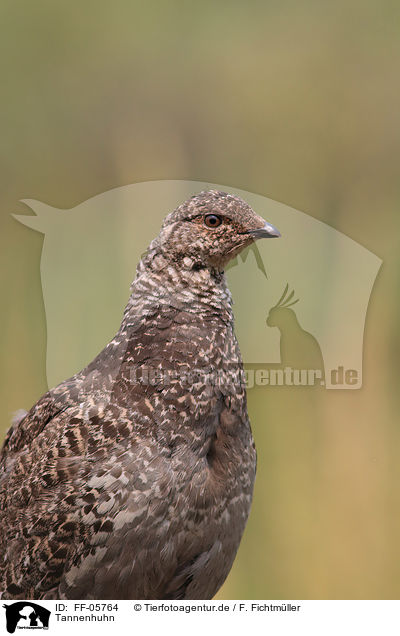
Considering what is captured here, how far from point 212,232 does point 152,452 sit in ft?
1.99

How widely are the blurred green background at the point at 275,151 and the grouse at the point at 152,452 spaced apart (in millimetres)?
621

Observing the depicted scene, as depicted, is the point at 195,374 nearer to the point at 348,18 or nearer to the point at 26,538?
the point at 26,538

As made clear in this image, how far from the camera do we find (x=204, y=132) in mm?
2773

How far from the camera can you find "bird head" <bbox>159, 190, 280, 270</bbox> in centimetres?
201

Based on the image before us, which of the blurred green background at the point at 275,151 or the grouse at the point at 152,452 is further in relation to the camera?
the blurred green background at the point at 275,151

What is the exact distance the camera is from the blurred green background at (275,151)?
106 inches

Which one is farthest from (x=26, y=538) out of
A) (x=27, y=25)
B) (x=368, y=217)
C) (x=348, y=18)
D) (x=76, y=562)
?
(x=348, y=18)

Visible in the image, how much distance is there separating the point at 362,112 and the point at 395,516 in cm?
153

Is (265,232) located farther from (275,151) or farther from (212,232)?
(275,151)
